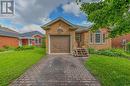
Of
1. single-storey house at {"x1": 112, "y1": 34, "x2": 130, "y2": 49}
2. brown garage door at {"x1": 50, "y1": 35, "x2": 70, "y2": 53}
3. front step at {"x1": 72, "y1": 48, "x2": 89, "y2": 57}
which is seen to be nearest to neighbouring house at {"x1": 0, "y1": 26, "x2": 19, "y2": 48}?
brown garage door at {"x1": 50, "y1": 35, "x2": 70, "y2": 53}

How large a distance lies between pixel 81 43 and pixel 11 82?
19.4m

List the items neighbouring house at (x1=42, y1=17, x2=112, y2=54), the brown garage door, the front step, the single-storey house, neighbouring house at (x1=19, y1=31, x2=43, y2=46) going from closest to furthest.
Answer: the front step → neighbouring house at (x1=42, y1=17, x2=112, y2=54) → the brown garage door → the single-storey house → neighbouring house at (x1=19, y1=31, x2=43, y2=46)

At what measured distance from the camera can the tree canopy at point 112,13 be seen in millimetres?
7484

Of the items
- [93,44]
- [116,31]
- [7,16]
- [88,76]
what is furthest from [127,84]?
[7,16]

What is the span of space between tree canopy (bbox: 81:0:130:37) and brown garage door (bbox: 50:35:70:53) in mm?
12729

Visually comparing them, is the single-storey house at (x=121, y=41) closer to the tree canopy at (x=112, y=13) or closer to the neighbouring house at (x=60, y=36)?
the neighbouring house at (x=60, y=36)

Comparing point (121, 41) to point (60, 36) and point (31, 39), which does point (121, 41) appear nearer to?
point (60, 36)

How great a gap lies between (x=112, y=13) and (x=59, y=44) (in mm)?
15601

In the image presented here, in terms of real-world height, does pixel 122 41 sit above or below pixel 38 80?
above

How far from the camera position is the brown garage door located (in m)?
23.0

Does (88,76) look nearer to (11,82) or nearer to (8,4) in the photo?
(11,82)

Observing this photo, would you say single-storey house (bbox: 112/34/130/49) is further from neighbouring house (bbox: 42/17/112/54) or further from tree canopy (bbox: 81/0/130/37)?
tree canopy (bbox: 81/0/130/37)

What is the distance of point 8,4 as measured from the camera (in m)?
22.9

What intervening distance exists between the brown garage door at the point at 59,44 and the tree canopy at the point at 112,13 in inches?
501
